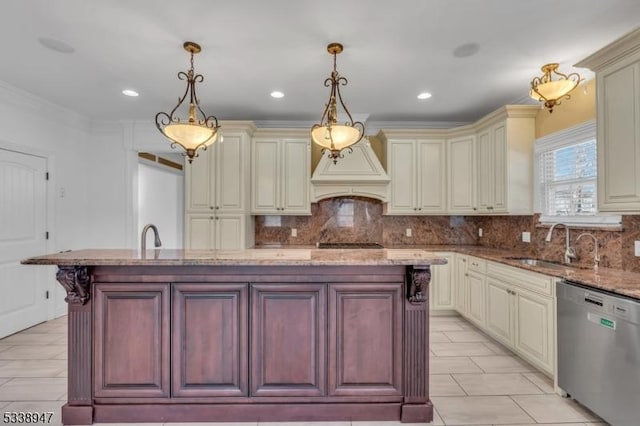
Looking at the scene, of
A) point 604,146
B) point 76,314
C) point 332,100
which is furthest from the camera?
point 332,100

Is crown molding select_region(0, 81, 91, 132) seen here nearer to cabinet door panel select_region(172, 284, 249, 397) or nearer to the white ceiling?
the white ceiling

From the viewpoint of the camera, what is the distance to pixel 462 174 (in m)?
4.64

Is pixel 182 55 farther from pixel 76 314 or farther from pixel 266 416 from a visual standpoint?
pixel 266 416

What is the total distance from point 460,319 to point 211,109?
4.37 meters

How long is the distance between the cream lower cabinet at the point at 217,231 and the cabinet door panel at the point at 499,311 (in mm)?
3004

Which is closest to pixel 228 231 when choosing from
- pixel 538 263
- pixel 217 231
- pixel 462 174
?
pixel 217 231

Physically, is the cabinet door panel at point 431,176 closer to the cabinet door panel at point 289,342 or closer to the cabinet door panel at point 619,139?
the cabinet door panel at point 619,139

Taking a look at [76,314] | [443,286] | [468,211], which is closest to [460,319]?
[443,286]

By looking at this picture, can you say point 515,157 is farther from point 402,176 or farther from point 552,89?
point 402,176

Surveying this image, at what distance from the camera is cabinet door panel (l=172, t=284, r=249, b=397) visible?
2.22 meters

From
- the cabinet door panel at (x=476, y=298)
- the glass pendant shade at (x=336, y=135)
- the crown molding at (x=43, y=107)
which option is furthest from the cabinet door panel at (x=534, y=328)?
the crown molding at (x=43, y=107)

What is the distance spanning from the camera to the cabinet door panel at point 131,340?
2.21 m

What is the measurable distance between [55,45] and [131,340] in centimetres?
252

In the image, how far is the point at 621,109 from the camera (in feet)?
7.63
